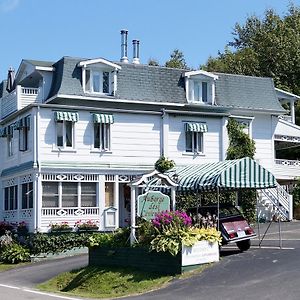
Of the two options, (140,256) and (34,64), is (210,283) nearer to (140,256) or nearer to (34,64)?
(140,256)

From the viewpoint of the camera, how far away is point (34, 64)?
36875mm

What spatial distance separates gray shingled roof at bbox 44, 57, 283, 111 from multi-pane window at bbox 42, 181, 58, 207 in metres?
4.91

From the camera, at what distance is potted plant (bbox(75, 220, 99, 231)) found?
32.7m

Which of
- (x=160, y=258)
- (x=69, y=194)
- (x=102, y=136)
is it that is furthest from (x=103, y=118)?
(x=160, y=258)

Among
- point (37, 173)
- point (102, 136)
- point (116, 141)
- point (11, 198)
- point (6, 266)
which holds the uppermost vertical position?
point (102, 136)

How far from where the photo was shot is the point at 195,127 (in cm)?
3631

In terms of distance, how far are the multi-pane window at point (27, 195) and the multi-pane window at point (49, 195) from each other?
35.2 inches

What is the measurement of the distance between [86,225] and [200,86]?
1132 cm

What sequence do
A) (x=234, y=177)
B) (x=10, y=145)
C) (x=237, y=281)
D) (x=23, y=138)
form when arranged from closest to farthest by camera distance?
(x=237, y=281)
(x=234, y=177)
(x=23, y=138)
(x=10, y=145)

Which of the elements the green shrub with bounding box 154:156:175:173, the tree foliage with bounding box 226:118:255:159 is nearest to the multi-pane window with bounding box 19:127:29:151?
the green shrub with bounding box 154:156:175:173

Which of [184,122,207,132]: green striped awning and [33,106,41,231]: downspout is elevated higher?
[184,122,207,132]: green striped awning

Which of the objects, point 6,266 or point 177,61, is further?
point 177,61

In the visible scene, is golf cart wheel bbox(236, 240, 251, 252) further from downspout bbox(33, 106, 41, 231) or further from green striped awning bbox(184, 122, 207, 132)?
green striped awning bbox(184, 122, 207, 132)

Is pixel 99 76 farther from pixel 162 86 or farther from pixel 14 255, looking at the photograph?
pixel 14 255
